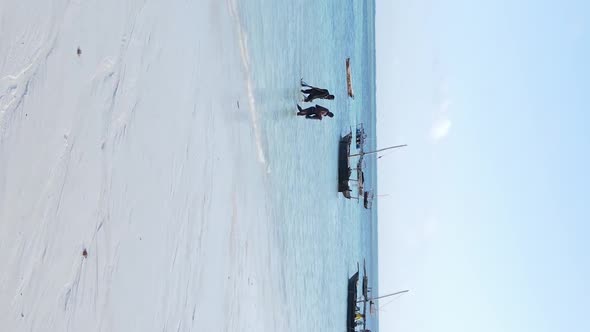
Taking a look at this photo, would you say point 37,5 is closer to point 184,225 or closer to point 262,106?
point 184,225

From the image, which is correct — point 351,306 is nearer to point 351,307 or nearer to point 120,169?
point 351,307

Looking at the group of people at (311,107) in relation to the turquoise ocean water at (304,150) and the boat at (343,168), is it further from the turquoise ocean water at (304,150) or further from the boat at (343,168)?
the boat at (343,168)

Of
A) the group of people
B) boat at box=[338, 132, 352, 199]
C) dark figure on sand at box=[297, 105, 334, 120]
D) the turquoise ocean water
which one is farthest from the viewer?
boat at box=[338, 132, 352, 199]

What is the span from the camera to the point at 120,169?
9.55 ft

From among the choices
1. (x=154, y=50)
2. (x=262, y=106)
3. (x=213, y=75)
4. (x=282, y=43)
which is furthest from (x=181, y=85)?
(x=282, y=43)

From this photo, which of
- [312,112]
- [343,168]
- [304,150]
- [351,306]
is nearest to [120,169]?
[312,112]

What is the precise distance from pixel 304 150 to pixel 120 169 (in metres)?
5.72

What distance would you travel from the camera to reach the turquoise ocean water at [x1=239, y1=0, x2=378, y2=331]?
6.48 m

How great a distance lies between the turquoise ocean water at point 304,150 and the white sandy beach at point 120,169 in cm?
135

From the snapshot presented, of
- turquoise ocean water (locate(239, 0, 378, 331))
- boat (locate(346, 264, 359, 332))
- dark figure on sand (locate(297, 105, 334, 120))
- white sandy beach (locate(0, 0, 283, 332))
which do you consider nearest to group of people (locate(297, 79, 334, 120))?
dark figure on sand (locate(297, 105, 334, 120))

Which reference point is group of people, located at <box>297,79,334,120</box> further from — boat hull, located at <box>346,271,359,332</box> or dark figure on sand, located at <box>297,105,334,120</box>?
boat hull, located at <box>346,271,359,332</box>

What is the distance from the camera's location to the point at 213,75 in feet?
15.2

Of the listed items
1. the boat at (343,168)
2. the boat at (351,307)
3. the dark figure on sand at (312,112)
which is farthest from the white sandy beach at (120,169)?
the boat at (351,307)

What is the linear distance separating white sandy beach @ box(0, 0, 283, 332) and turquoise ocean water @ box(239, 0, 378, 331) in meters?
1.35
